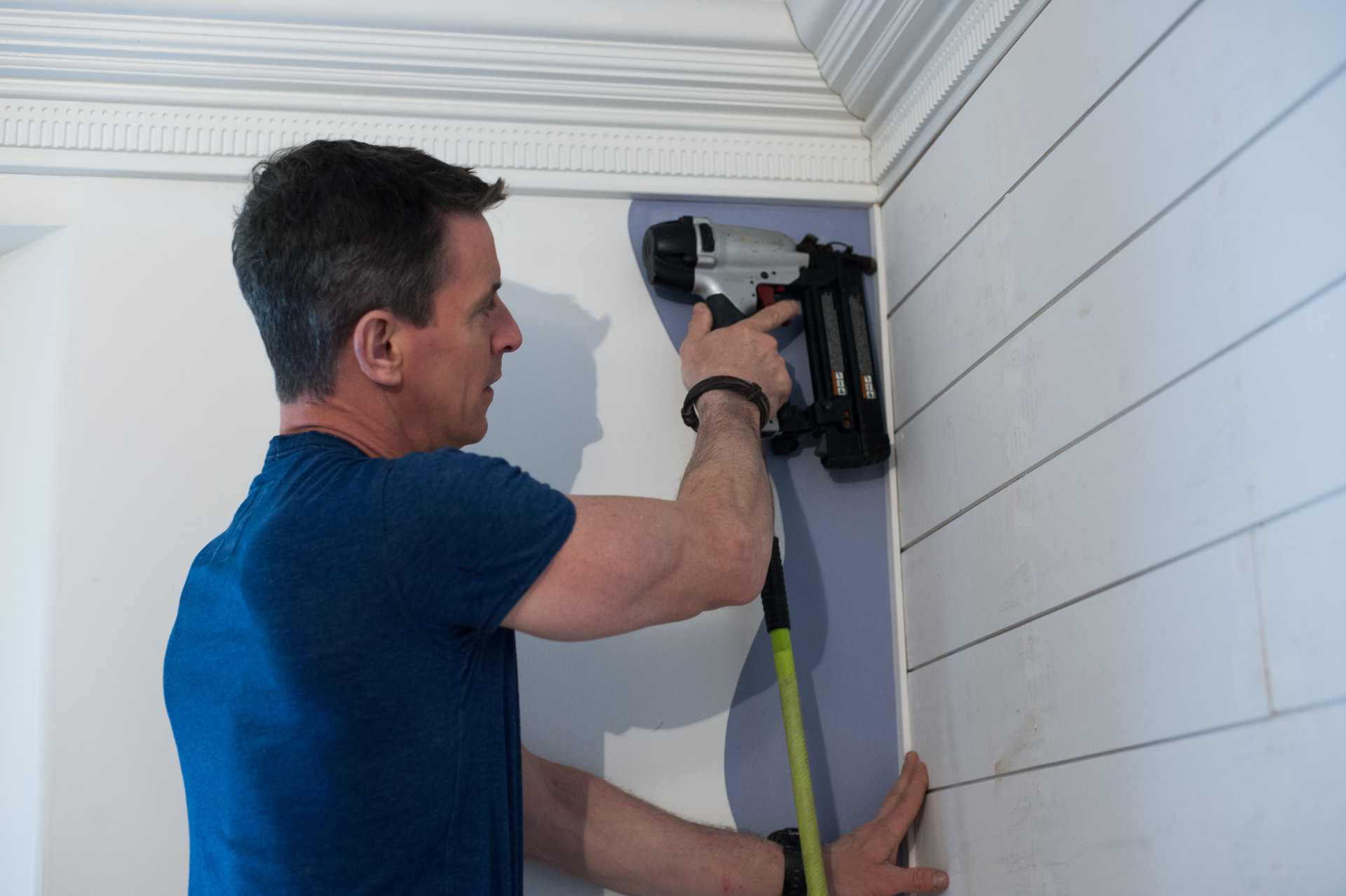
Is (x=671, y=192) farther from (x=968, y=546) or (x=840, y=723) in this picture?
(x=840, y=723)

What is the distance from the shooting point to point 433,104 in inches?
62.7

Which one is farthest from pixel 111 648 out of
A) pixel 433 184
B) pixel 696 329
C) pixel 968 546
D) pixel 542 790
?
pixel 968 546

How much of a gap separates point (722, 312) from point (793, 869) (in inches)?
30.9

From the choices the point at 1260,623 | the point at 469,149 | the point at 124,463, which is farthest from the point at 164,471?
the point at 1260,623

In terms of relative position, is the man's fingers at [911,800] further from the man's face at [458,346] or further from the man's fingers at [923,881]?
the man's face at [458,346]

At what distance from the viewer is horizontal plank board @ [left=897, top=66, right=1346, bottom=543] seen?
2.65ft

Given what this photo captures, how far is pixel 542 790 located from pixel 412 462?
59 cm

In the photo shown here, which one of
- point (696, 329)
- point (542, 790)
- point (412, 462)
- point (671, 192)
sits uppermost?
point (671, 192)

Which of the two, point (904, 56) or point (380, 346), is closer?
point (380, 346)

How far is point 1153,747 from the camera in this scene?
0.97 metres

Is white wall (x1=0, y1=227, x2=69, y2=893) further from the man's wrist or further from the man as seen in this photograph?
the man's wrist

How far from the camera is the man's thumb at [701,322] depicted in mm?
1467

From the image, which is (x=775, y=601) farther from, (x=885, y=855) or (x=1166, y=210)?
(x=1166, y=210)

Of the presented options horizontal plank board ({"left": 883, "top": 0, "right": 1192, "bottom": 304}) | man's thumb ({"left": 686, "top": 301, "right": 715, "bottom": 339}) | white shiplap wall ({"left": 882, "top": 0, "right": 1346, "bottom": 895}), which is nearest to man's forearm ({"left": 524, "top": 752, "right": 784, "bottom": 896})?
white shiplap wall ({"left": 882, "top": 0, "right": 1346, "bottom": 895})
